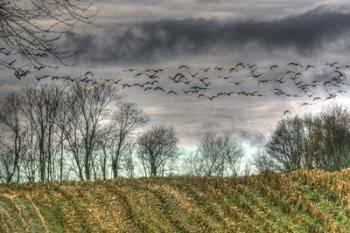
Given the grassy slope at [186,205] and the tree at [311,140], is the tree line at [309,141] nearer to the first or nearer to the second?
the tree at [311,140]

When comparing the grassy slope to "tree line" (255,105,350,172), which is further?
"tree line" (255,105,350,172)

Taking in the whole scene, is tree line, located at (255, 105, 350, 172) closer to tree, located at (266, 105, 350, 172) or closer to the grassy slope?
tree, located at (266, 105, 350, 172)

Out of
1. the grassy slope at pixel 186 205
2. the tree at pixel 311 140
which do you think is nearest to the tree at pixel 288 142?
the tree at pixel 311 140

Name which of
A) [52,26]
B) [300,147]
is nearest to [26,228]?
[52,26]

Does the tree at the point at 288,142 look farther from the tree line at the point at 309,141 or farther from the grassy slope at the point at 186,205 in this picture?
the grassy slope at the point at 186,205

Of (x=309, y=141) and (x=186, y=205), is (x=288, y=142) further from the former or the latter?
(x=186, y=205)

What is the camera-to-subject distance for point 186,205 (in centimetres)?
1884

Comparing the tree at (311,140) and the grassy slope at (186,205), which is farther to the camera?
the tree at (311,140)

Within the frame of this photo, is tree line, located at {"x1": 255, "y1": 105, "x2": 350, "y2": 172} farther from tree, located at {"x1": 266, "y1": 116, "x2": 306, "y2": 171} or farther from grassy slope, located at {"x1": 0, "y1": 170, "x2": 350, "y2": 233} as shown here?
grassy slope, located at {"x1": 0, "y1": 170, "x2": 350, "y2": 233}

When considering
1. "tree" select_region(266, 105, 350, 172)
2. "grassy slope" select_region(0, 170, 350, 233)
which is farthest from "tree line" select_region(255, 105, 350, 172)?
"grassy slope" select_region(0, 170, 350, 233)

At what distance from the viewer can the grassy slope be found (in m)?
17.2

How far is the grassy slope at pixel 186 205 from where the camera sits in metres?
17.2

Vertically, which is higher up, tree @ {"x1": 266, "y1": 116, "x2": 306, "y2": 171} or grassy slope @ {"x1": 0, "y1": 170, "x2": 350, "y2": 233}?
tree @ {"x1": 266, "y1": 116, "x2": 306, "y2": 171}

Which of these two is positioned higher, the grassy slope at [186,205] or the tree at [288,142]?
the tree at [288,142]
